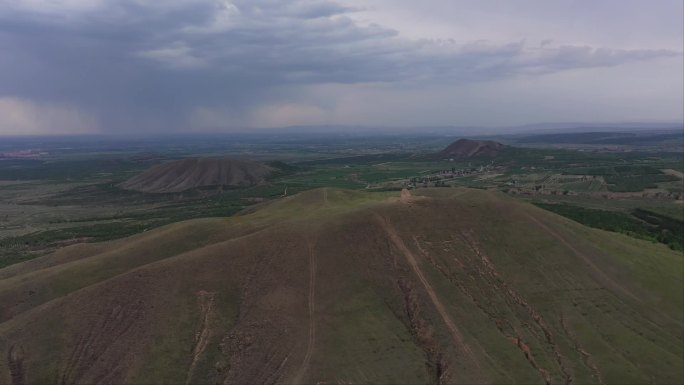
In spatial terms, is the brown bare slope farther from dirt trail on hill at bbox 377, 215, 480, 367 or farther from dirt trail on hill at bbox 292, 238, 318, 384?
dirt trail on hill at bbox 292, 238, 318, 384

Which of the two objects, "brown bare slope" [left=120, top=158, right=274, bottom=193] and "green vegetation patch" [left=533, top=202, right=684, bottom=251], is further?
"brown bare slope" [left=120, top=158, right=274, bottom=193]

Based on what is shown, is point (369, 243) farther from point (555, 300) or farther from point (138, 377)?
point (138, 377)

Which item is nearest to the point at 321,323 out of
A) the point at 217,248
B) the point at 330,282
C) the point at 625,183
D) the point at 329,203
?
the point at 330,282

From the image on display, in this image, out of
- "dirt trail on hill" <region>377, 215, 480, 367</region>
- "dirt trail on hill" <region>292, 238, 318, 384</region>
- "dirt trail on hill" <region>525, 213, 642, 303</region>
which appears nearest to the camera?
"dirt trail on hill" <region>292, 238, 318, 384</region>

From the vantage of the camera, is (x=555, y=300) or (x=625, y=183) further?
(x=625, y=183)

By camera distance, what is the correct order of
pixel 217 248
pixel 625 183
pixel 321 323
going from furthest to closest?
pixel 625 183 → pixel 217 248 → pixel 321 323

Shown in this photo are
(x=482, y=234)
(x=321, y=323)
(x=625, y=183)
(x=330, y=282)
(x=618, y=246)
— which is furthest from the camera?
(x=625, y=183)

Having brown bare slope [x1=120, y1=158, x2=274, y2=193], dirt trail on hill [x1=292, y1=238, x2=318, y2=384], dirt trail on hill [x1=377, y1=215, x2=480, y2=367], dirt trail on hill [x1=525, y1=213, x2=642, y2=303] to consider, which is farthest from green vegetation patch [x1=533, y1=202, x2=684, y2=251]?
brown bare slope [x1=120, y1=158, x2=274, y2=193]
